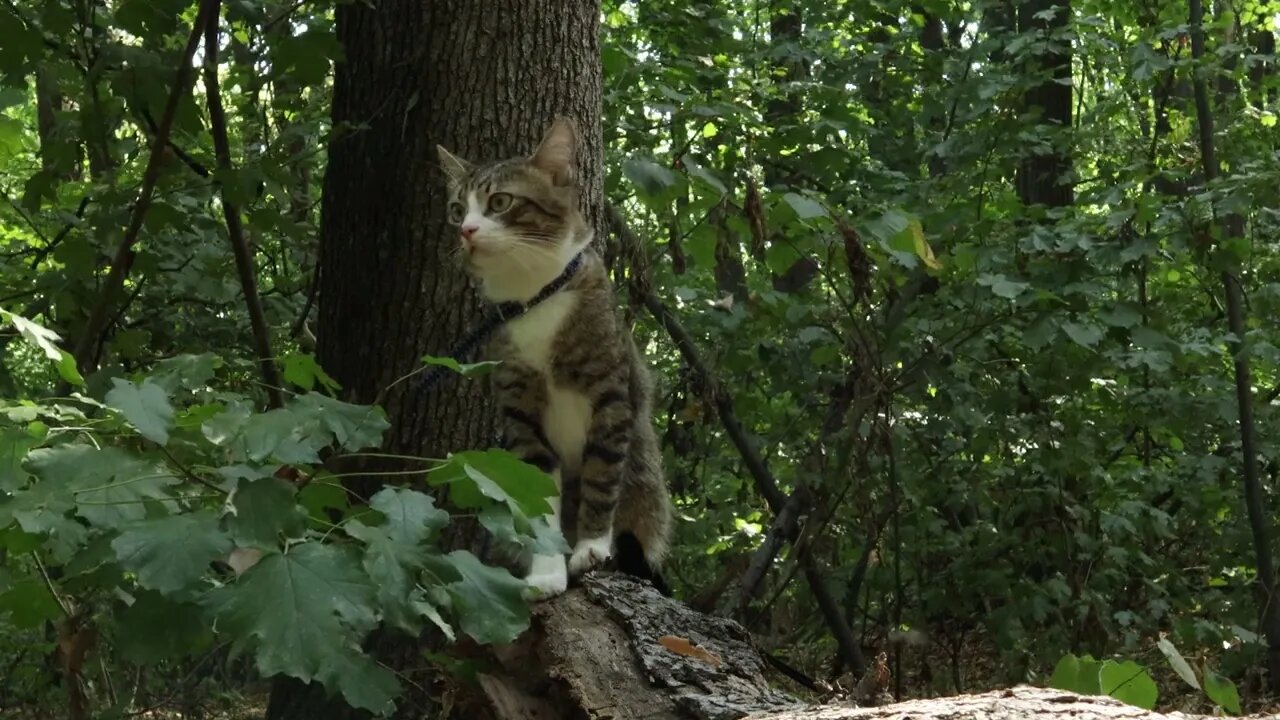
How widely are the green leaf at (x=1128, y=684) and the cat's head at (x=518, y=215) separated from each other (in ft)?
6.72

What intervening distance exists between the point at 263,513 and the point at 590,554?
5.73 feet

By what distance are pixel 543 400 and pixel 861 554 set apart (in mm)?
3064

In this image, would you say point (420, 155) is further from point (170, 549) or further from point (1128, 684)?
point (1128, 684)

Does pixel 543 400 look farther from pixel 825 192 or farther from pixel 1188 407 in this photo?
pixel 1188 407

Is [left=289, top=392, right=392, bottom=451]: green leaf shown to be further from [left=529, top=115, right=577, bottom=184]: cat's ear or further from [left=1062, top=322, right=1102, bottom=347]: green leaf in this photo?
[left=1062, top=322, right=1102, bottom=347]: green leaf

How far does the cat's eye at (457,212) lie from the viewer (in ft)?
11.9

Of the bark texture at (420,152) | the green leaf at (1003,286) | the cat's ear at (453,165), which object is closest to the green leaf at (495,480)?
the bark texture at (420,152)

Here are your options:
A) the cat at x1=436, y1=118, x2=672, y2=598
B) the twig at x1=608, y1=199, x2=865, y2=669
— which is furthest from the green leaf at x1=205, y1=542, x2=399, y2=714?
the twig at x1=608, y1=199, x2=865, y2=669

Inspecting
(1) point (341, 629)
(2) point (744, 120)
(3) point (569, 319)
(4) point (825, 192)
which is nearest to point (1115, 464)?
(4) point (825, 192)

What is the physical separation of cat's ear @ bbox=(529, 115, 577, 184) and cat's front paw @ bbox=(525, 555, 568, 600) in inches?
47.8

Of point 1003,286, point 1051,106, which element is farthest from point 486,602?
point 1051,106

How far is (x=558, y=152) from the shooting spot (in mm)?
3607

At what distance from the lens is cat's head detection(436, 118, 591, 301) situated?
3.57 meters

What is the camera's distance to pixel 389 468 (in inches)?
141
